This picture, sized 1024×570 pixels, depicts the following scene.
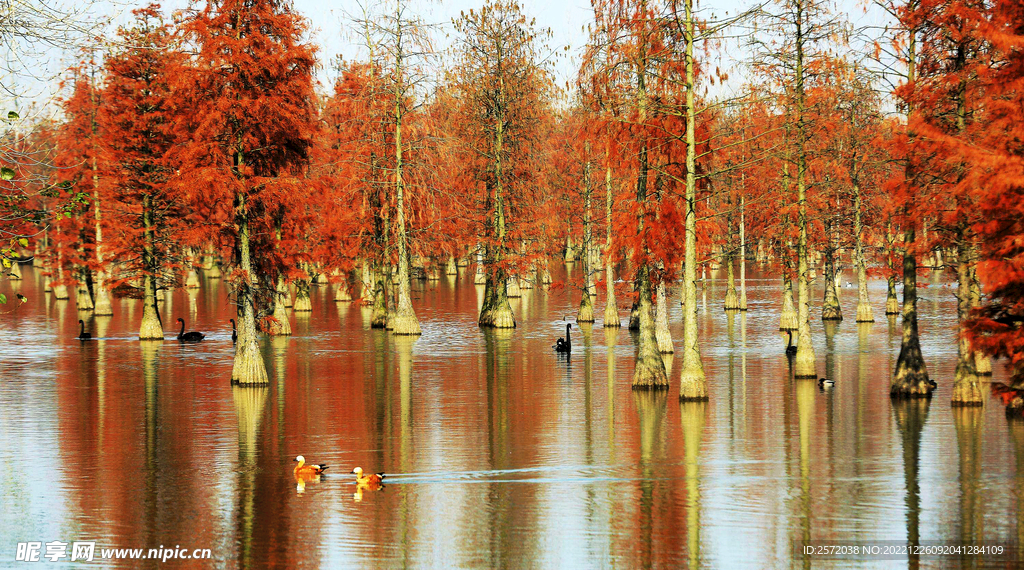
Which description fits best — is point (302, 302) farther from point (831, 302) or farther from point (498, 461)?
point (498, 461)

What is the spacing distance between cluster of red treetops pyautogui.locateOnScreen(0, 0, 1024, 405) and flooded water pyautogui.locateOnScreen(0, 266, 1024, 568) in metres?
2.48

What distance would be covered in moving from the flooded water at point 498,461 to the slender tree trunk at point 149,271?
629cm

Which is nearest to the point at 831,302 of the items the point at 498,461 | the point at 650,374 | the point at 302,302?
the point at 650,374

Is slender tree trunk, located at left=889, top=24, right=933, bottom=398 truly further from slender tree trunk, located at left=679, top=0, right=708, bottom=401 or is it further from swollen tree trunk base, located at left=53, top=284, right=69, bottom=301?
swollen tree trunk base, located at left=53, top=284, right=69, bottom=301

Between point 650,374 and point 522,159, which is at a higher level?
point 522,159

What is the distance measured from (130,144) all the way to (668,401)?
29711 millimetres

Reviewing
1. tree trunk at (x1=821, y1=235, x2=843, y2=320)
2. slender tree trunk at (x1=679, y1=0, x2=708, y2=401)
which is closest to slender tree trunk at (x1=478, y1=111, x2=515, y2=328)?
tree trunk at (x1=821, y1=235, x2=843, y2=320)

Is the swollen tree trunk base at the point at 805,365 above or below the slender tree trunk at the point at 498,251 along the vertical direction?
below

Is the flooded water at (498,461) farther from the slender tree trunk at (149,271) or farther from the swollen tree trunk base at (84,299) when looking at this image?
the swollen tree trunk base at (84,299)

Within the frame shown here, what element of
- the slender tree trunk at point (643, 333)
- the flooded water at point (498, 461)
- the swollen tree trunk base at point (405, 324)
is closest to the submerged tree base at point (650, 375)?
the slender tree trunk at point (643, 333)

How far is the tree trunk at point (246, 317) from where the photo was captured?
3184 cm

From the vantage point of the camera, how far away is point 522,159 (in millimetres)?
54438

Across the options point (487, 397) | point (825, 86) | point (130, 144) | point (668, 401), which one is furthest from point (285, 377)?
point (825, 86)

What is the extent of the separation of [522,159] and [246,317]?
25.4 metres
